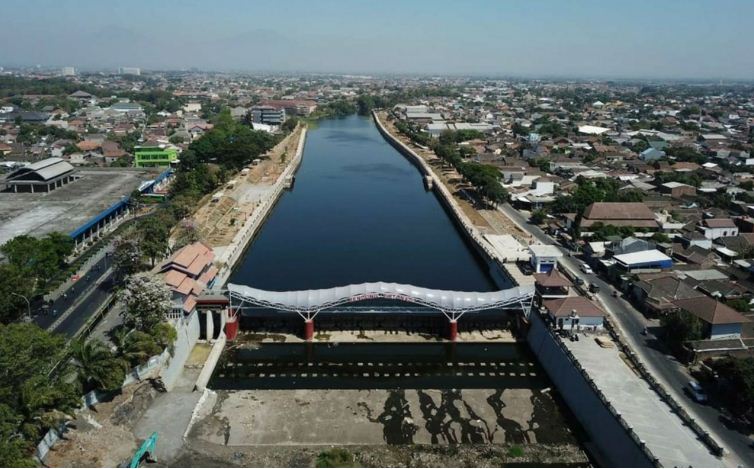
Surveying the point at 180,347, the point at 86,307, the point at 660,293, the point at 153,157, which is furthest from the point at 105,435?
the point at 153,157

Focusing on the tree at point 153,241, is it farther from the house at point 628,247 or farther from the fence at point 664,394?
the house at point 628,247

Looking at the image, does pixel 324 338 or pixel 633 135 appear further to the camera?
pixel 633 135

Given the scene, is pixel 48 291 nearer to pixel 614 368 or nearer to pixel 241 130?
pixel 614 368

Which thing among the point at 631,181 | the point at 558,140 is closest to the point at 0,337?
the point at 631,181

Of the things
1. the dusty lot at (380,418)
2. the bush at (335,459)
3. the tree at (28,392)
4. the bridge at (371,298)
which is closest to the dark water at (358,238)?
the bridge at (371,298)

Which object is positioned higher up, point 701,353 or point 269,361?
point 701,353

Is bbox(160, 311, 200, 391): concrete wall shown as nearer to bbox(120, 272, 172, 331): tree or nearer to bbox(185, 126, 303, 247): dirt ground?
bbox(120, 272, 172, 331): tree
